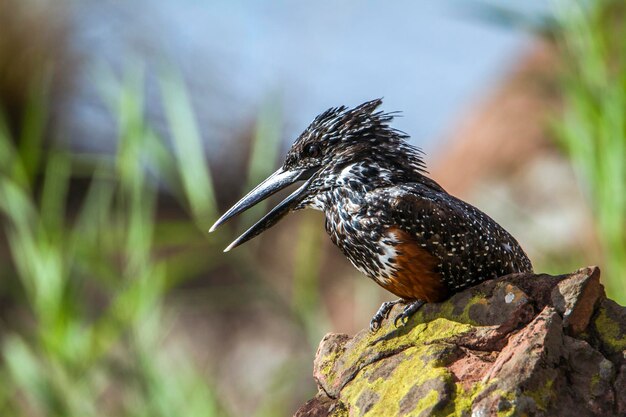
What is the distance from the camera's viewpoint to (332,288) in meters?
14.3

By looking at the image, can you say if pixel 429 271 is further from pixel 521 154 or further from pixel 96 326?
pixel 521 154

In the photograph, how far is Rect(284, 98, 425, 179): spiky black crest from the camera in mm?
4082

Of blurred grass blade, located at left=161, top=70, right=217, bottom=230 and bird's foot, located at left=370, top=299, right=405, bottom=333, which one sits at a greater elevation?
blurred grass blade, located at left=161, top=70, right=217, bottom=230

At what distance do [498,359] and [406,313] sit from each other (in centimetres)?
53

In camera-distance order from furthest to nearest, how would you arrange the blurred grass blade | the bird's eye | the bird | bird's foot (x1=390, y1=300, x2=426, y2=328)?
the blurred grass blade, the bird's eye, the bird, bird's foot (x1=390, y1=300, x2=426, y2=328)

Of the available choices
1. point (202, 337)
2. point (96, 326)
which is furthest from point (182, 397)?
point (202, 337)

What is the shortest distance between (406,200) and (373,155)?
0.44 metres

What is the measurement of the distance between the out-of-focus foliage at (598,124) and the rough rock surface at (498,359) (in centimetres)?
208

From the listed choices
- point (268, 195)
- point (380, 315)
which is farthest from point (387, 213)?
point (268, 195)

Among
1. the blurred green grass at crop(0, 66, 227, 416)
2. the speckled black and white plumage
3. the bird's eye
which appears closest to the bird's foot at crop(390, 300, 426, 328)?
the speckled black and white plumage

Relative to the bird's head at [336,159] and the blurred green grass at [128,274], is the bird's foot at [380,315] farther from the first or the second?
the blurred green grass at [128,274]

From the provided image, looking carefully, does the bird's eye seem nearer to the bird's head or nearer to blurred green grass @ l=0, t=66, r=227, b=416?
the bird's head

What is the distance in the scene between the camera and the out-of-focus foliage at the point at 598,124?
5531 mm

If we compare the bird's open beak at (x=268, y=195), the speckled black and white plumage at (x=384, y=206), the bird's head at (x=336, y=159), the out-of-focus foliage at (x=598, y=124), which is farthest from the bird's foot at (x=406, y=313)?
the out-of-focus foliage at (x=598, y=124)
